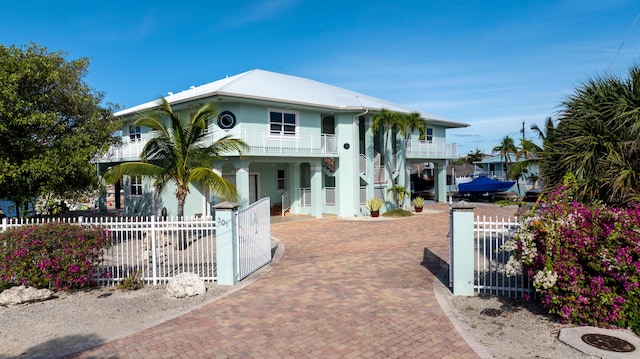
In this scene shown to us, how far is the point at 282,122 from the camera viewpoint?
1953 centimetres

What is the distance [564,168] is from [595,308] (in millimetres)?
3438

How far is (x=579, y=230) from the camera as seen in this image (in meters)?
5.70

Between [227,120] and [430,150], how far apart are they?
14.1 metres

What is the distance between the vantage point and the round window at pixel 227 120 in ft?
59.0

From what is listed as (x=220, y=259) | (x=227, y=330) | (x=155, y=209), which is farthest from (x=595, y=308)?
(x=155, y=209)

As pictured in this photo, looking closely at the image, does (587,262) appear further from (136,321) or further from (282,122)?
(282,122)

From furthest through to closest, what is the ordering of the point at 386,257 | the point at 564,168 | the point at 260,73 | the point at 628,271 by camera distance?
1. the point at 260,73
2. the point at 386,257
3. the point at 564,168
4. the point at 628,271

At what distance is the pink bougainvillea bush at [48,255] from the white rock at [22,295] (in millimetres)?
185

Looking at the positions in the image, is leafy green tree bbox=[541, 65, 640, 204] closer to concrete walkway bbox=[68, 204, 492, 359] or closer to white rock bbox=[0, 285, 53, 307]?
concrete walkway bbox=[68, 204, 492, 359]

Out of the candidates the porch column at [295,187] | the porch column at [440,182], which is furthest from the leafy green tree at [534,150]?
the porch column at [295,187]

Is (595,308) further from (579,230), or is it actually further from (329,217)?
(329,217)

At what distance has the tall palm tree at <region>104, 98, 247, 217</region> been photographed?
39.2ft

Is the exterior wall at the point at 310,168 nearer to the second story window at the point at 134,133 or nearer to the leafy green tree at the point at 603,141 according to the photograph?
the second story window at the point at 134,133

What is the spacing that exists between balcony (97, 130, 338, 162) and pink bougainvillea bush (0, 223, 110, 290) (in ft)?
29.9
